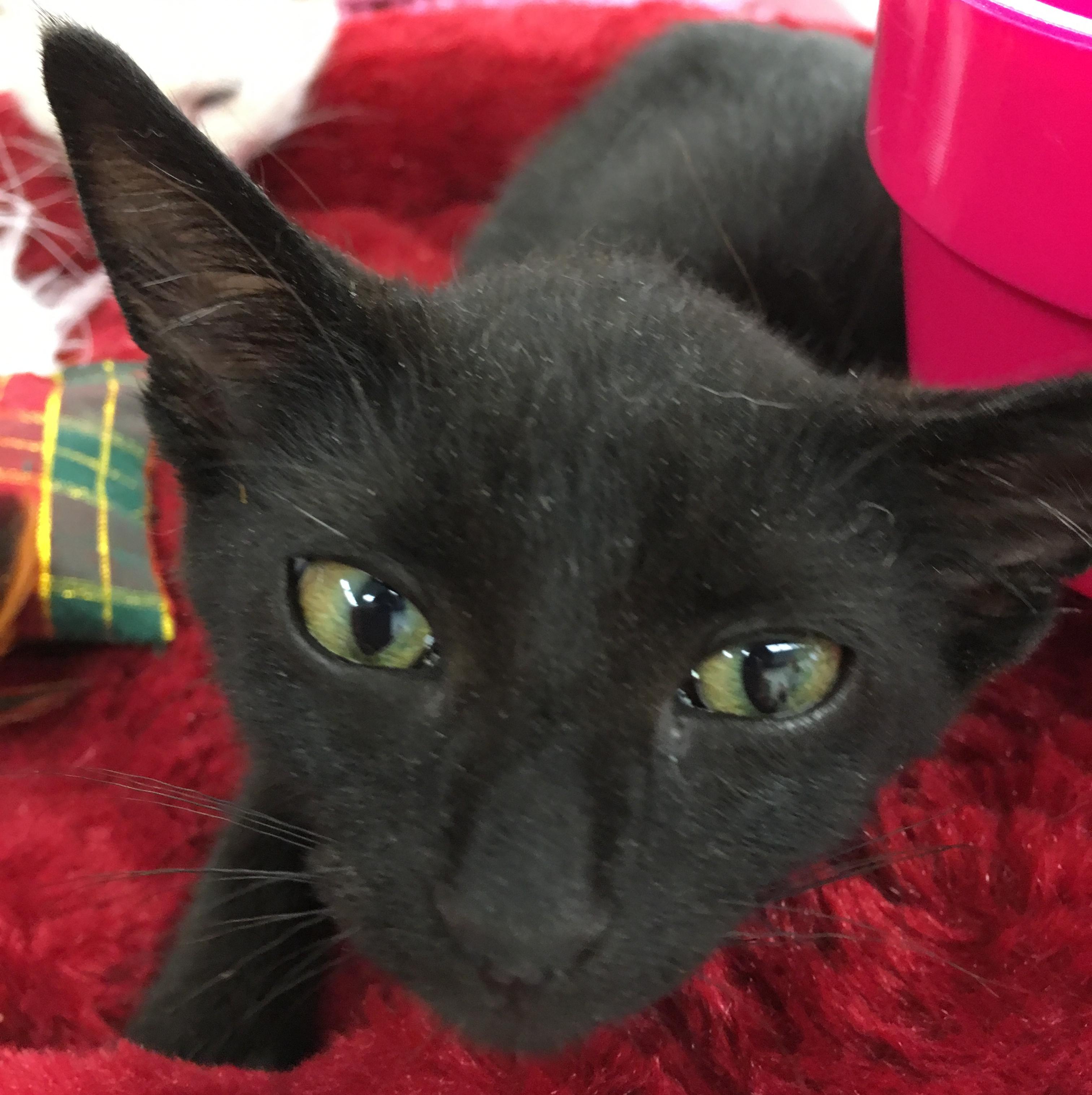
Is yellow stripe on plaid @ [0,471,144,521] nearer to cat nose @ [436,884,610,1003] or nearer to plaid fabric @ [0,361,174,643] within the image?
plaid fabric @ [0,361,174,643]

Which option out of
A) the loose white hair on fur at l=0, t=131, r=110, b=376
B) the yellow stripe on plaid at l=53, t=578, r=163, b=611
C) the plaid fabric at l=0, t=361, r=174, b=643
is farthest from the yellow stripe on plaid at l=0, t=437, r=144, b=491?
the loose white hair on fur at l=0, t=131, r=110, b=376

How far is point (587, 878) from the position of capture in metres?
0.52

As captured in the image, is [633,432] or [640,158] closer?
[633,432]

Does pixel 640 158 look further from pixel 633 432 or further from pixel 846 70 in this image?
pixel 633 432

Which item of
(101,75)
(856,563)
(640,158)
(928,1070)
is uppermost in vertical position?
(101,75)

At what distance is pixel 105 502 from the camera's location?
1.04m

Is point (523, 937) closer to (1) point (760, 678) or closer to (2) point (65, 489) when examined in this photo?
(1) point (760, 678)

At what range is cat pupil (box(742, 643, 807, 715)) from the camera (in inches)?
23.0

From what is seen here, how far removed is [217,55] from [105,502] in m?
0.68

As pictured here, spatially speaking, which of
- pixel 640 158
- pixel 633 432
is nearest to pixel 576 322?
pixel 633 432

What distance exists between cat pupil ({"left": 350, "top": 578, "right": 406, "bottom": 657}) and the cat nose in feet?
0.45

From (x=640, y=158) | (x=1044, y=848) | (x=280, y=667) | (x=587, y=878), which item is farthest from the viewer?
(x=640, y=158)

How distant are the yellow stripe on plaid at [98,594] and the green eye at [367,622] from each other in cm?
49

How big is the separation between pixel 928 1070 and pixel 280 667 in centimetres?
45
